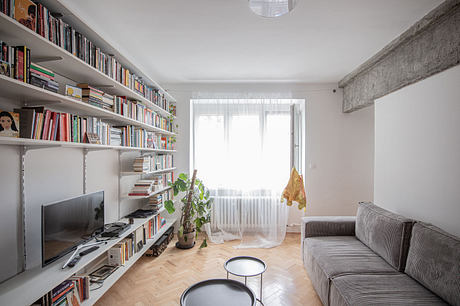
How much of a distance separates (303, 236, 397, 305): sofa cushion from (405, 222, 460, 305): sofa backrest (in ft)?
0.75

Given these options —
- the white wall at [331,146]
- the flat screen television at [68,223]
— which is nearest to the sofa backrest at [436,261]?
the white wall at [331,146]

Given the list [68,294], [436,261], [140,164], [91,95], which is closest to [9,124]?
[91,95]

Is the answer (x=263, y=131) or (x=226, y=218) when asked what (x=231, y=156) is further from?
(x=226, y=218)

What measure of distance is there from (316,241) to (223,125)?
2.27 metres

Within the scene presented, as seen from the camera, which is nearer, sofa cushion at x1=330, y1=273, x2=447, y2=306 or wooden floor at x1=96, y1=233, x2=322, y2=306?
sofa cushion at x1=330, y1=273, x2=447, y2=306

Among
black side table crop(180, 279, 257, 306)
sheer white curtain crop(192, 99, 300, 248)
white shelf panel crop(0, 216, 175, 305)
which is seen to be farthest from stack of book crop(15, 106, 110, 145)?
sheer white curtain crop(192, 99, 300, 248)

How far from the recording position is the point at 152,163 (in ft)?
9.78

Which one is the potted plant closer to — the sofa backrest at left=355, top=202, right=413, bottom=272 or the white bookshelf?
the white bookshelf

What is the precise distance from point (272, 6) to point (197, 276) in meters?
2.76

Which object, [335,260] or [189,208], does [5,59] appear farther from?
[335,260]

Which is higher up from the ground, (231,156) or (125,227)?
(231,156)

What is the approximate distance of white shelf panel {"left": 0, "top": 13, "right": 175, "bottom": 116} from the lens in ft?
3.86

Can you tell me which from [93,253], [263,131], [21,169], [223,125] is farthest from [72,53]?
[263,131]

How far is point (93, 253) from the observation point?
69.8 inches
